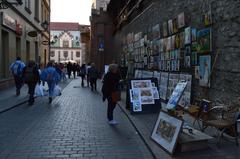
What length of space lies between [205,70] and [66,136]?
13.1 ft

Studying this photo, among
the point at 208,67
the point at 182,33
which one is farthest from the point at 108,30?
the point at 208,67

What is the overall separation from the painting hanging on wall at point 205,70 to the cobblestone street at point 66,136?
7.22 ft

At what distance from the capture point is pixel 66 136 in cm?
799

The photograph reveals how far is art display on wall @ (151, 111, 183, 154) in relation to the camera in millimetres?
6203

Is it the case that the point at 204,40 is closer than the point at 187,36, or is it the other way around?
the point at 204,40

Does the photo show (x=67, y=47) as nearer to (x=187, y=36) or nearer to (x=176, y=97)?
(x=187, y=36)

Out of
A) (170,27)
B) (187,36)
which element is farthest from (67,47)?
(187,36)

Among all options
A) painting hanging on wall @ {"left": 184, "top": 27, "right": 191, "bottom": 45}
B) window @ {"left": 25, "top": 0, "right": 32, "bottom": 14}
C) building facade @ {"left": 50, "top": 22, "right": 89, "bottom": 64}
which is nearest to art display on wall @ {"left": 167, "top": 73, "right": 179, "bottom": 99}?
painting hanging on wall @ {"left": 184, "top": 27, "right": 191, "bottom": 45}

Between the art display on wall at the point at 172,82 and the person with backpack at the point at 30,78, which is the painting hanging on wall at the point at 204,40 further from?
the person with backpack at the point at 30,78

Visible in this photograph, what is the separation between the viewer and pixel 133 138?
25.7ft

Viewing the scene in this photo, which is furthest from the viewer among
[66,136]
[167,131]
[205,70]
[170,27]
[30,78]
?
[30,78]

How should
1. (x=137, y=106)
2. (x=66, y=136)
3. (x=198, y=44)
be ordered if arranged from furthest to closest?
(x=137, y=106) → (x=198, y=44) → (x=66, y=136)

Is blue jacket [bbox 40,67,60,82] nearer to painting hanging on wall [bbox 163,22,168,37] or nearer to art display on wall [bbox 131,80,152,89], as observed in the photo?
painting hanging on wall [bbox 163,22,168,37]

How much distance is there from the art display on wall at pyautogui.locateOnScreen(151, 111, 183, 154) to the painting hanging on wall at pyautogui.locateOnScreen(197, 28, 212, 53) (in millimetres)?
3363
